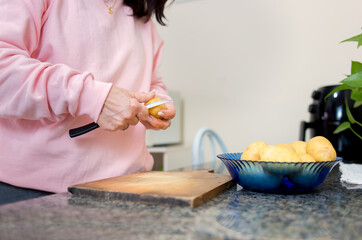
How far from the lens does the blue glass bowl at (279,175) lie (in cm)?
54

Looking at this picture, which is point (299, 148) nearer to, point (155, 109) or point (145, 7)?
point (155, 109)

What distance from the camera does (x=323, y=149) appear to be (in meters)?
0.60

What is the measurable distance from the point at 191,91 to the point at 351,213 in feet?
5.87

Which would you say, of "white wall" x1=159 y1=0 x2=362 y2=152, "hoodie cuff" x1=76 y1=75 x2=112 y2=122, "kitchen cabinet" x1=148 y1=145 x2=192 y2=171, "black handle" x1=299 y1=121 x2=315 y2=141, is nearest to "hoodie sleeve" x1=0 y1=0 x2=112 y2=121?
"hoodie cuff" x1=76 y1=75 x2=112 y2=122

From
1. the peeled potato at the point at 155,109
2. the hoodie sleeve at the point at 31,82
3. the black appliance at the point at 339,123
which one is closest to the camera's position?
the hoodie sleeve at the point at 31,82

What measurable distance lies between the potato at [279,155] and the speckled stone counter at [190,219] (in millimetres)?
67

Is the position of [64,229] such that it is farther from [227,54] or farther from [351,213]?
[227,54]

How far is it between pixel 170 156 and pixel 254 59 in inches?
31.0

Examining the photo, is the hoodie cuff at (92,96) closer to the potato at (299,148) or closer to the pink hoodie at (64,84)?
the pink hoodie at (64,84)

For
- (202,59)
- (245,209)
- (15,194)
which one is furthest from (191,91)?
(245,209)

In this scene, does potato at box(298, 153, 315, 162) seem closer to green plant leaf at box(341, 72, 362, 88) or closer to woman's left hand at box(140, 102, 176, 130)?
green plant leaf at box(341, 72, 362, 88)

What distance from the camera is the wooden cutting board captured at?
0.49 metres

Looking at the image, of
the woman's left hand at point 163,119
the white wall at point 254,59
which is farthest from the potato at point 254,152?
the white wall at point 254,59

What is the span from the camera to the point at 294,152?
0.58 metres
